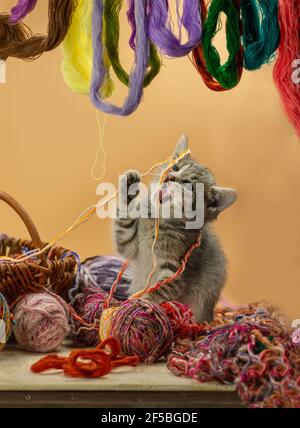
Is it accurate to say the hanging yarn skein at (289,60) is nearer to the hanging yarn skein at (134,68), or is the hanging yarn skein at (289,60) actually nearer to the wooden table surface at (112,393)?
the hanging yarn skein at (134,68)

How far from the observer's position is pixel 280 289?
6.48ft

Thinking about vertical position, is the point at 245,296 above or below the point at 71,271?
below

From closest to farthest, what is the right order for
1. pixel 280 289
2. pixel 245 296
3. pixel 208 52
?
1. pixel 208 52
2. pixel 280 289
3. pixel 245 296

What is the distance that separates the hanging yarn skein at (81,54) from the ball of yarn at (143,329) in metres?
0.42

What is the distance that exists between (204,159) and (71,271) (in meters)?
0.60

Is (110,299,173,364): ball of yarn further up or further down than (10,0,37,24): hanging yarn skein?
further down

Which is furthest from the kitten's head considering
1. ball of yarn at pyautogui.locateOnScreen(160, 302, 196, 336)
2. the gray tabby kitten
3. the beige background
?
the beige background

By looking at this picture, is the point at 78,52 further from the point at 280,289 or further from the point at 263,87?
the point at 280,289

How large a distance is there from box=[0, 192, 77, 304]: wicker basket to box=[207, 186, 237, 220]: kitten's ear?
12.2 inches

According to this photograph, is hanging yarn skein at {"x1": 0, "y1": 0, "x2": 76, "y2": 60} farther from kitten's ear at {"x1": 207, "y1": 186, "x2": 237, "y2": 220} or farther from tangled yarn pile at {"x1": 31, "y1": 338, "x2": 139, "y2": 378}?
tangled yarn pile at {"x1": 31, "y1": 338, "x2": 139, "y2": 378}

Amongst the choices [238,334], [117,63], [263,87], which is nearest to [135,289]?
[238,334]

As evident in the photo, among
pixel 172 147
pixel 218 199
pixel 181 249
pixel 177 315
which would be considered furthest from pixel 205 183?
pixel 172 147

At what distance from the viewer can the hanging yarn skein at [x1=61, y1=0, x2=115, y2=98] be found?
154 cm

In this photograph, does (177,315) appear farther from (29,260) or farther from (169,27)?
(169,27)
